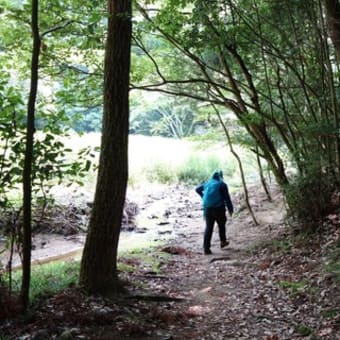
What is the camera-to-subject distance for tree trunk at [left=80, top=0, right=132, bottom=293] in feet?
19.4

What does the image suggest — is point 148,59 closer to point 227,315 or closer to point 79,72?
point 79,72

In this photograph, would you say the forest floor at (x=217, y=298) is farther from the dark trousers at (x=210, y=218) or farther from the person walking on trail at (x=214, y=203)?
the person walking on trail at (x=214, y=203)

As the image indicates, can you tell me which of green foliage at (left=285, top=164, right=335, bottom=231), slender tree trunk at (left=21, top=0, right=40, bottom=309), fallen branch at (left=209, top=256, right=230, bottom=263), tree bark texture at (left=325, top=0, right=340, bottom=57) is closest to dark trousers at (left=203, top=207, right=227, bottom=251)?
fallen branch at (left=209, top=256, right=230, bottom=263)

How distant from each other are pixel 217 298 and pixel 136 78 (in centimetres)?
558

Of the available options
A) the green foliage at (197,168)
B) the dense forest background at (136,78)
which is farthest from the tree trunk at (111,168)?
the green foliage at (197,168)

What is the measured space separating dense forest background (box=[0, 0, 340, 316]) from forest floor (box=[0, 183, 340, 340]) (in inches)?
18.6

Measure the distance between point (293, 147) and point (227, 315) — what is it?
4911 mm

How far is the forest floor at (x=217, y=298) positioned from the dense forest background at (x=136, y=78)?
0.47 metres

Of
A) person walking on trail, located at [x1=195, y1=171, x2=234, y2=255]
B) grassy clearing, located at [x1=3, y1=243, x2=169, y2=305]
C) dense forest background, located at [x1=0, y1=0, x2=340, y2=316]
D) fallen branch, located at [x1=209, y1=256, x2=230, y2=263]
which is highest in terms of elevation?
dense forest background, located at [x1=0, y1=0, x2=340, y2=316]

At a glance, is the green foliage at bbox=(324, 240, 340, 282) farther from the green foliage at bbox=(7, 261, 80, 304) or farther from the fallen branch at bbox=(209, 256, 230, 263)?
the green foliage at bbox=(7, 261, 80, 304)

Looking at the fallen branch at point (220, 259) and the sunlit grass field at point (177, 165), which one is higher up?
the sunlit grass field at point (177, 165)

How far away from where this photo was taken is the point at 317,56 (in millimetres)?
8312

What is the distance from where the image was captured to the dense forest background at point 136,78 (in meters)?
5.12

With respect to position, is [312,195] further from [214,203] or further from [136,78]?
[136,78]
